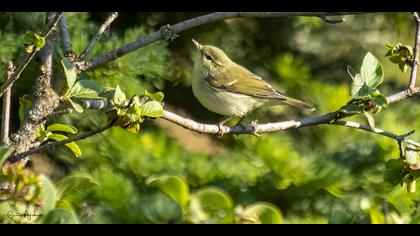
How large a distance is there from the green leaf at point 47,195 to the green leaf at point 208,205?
196mm

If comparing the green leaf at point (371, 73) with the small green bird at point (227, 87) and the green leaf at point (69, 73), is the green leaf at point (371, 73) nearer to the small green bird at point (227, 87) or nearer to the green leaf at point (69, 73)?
the green leaf at point (69, 73)

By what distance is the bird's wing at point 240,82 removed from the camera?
8.86ft

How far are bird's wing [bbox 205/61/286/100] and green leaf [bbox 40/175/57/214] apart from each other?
1.95 m

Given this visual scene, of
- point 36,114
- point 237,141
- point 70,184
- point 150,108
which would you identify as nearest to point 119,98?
point 150,108

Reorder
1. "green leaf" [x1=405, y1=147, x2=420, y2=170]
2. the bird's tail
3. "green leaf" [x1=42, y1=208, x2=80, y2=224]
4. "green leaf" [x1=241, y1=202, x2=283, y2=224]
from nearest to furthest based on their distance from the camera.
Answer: "green leaf" [x1=42, y1=208, x2=80, y2=224], "green leaf" [x1=241, y1=202, x2=283, y2=224], "green leaf" [x1=405, y1=147, x2=420, y2=170], the bird's tail

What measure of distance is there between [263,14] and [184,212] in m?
0.49

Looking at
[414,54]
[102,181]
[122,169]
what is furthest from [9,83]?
[122,169]

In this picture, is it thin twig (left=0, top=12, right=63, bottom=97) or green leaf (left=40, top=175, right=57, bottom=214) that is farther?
thin twig (left=0, top=12, right=63, bottom=97)

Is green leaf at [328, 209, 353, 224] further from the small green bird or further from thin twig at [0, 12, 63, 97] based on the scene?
the small green bird

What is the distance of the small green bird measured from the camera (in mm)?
2584

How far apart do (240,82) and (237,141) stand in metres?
0.34

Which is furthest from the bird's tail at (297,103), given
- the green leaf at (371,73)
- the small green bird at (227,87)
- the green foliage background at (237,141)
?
the green leaf at (371,73)

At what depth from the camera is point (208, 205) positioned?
901mm

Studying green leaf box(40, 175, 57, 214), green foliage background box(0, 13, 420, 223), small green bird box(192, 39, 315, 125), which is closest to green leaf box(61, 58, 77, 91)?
green leaf box(40, 175, 57, 214)
